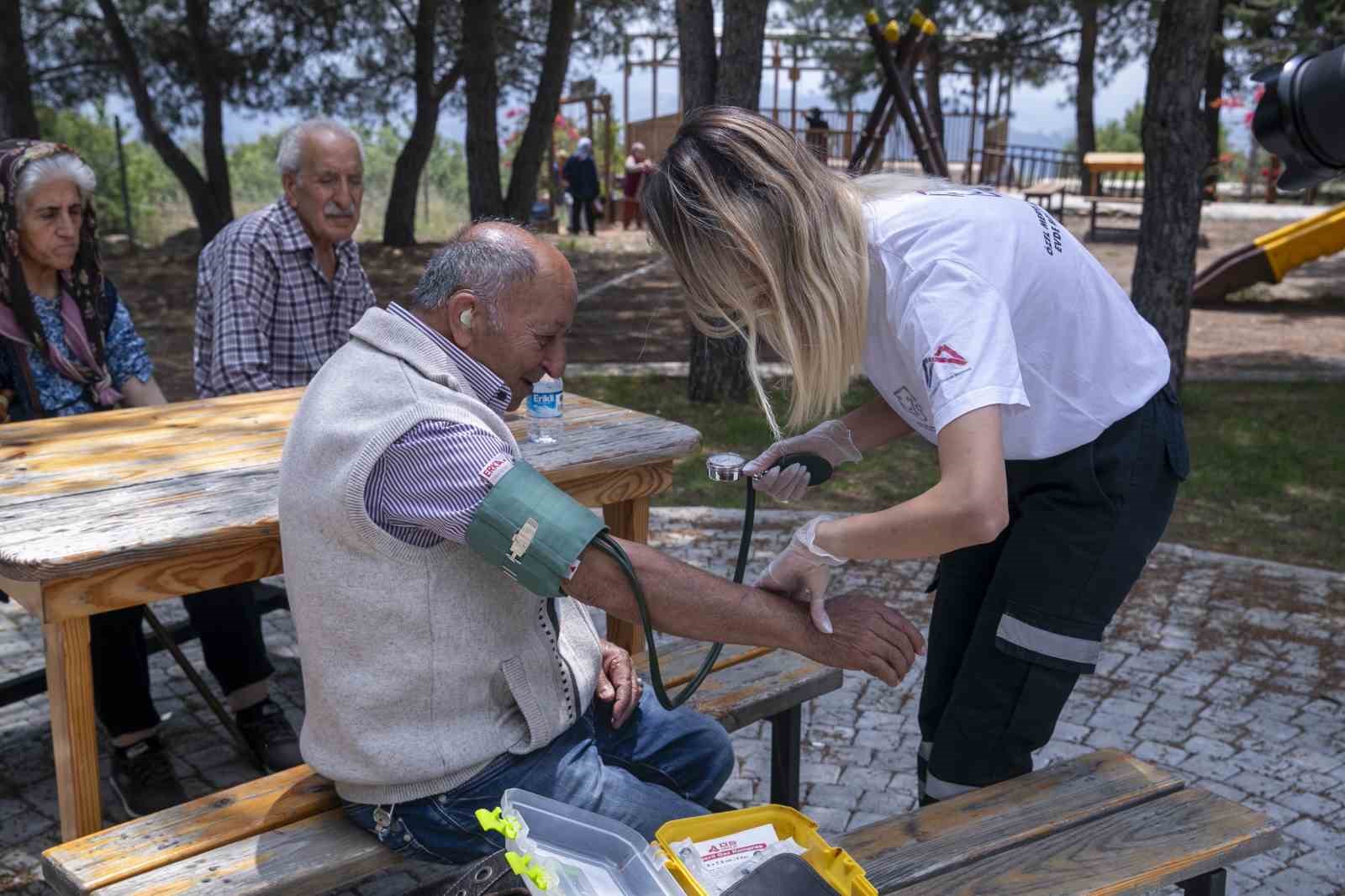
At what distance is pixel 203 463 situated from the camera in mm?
2902

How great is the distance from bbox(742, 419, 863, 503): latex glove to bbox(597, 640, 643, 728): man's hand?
430mm

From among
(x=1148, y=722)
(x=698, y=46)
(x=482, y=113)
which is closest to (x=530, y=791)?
(x=1148, y=722)

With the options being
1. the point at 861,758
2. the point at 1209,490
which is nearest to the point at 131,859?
the point at 861,758

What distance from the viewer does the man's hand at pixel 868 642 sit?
6.64 ft

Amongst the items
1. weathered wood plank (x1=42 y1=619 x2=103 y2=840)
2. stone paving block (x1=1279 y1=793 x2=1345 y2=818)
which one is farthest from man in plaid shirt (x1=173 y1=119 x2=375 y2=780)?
stone paving block (x1=1279 y1=793 x2=1345 y2=818)

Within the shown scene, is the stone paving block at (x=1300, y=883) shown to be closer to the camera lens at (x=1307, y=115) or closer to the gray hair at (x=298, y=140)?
the camera lens at (x=1307, y=115)

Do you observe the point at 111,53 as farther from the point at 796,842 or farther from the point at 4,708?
the point at 796,842

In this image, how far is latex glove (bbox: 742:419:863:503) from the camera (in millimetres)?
2521

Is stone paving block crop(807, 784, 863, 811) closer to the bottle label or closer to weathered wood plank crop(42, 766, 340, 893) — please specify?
the bottle label

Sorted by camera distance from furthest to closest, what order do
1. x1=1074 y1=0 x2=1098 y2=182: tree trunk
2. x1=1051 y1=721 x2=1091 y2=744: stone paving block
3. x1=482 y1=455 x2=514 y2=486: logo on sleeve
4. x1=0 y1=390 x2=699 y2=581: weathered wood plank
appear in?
1. x1=1074 y1=0 x2=1098 y2=182: tree trunk
2. x1=1051 y1=721 x2=1091 y2=744: stone paving block
3. x1=0 y1=390 x2=699 y2=581: weathered wood plank
4. x1=482 y1=455 x2=514 y2=486: logo on sleeve

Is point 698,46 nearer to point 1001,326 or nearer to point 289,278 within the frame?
point 289,278

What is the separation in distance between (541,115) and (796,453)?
10.0 metres

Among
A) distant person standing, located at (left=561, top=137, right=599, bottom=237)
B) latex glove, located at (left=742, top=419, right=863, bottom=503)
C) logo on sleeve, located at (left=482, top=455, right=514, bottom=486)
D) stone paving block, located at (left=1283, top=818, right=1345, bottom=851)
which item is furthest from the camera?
distant person standing, located at (left=561, top=137, right=599, bottom=237)

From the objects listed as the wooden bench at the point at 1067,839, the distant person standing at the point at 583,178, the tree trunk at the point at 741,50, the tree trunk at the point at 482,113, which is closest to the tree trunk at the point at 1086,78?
the distant person standing at the point at 583,178
